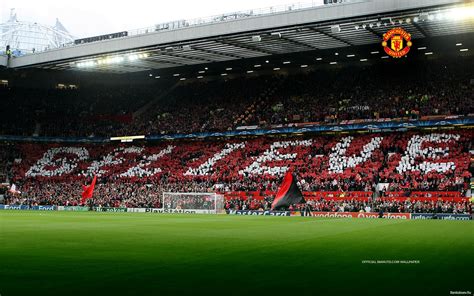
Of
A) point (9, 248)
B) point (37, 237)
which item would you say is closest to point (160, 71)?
point (37, 237)

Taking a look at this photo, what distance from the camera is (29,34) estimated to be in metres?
130

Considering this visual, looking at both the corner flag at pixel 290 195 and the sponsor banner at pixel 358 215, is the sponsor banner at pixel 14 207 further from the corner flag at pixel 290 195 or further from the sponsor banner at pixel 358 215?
the corner flag at pixel 290 195

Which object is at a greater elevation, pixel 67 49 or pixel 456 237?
pixel 67 49

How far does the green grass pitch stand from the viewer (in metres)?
9.98

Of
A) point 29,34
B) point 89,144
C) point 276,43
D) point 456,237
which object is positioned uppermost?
point 29,34

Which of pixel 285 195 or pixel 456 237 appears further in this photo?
pixel 285 195

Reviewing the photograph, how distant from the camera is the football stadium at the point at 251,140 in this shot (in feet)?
68.9

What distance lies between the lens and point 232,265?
43.7 feet

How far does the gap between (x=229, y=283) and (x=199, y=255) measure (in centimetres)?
489

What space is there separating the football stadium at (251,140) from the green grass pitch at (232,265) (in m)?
0.20

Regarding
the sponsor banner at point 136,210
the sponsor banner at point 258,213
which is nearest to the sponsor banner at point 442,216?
the sponsor banner at point 258,213

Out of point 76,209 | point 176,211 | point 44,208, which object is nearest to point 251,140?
point 176,211

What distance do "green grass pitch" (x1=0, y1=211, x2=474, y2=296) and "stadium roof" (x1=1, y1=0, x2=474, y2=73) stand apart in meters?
23.0

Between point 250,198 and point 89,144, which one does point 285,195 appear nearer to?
point 250,198
